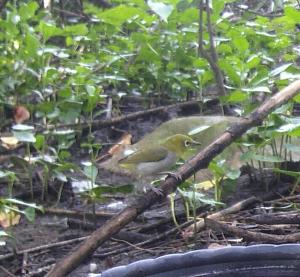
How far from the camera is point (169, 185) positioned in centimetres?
290

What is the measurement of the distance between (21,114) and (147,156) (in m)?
1.85

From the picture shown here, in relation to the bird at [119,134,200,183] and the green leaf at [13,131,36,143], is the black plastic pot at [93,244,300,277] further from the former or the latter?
the green leaf at [13,131,36,143]

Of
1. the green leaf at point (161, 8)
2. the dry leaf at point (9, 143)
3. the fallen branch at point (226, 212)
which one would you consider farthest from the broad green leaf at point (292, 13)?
the dry leaf at point (9, 143)

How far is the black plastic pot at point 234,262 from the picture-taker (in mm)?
2203

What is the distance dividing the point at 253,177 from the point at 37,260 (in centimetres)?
126

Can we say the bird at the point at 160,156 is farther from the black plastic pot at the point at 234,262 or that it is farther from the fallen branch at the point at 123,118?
the fallen branch at the point at 123,118

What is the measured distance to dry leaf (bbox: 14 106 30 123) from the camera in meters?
5.12

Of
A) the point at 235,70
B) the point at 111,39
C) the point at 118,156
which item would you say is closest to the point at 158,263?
the point at 235,70

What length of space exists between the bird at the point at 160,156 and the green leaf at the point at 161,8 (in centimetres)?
76

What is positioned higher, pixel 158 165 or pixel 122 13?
pixel 122 13

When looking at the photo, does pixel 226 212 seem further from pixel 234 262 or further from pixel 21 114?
pixel 21 114

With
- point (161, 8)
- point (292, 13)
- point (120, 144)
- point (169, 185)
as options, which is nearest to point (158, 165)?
point (169, 185)

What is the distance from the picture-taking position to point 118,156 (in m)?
4.71

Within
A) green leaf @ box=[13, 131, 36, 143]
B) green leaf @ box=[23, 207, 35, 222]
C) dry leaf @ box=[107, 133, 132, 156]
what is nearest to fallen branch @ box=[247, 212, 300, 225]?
green leaf @ box=[23, 207, 35, 222]
